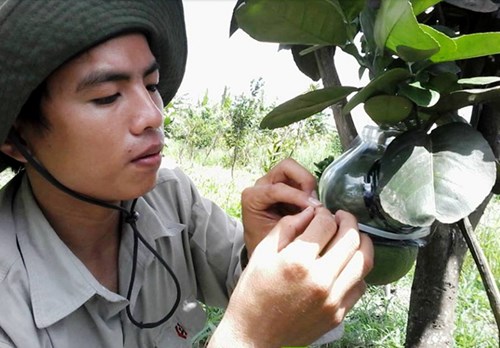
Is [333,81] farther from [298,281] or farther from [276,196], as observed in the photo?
[298,281]

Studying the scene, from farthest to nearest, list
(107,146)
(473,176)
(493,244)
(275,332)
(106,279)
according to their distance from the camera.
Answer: (493,244), (106,279), (107,146), (275,332), (473,176)

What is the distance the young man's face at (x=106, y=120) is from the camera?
908 mm

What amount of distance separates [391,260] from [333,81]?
0.35 m

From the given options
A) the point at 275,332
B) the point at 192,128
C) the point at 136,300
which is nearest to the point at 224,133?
the point at 192,128

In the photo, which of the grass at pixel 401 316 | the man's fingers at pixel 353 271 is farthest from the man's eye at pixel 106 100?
the grass at pixel 401 316

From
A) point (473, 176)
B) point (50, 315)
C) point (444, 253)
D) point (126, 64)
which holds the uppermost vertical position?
point (126, 64)

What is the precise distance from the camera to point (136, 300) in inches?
47.6

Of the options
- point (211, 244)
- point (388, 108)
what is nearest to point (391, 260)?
point (388, 108)

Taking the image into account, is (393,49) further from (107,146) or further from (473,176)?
(107,146)

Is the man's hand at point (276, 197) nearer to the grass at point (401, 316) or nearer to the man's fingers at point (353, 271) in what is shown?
the man's fingers at point (353, 271)

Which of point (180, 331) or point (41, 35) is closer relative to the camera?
point (41, 35)

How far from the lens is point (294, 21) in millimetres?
697

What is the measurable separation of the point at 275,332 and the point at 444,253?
1.21 feet

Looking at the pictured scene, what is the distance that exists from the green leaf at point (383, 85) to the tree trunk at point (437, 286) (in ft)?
1.16
